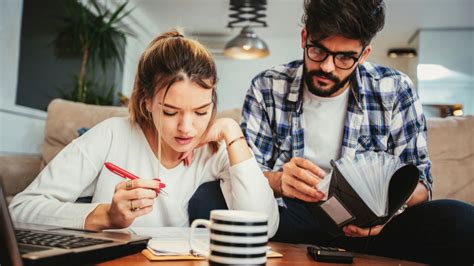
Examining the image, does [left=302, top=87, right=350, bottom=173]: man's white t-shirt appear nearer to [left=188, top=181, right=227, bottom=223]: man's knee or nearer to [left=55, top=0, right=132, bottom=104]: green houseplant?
[left=188, top=181, right=227, bottom=223]: man's knee

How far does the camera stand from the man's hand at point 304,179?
3.30 ft

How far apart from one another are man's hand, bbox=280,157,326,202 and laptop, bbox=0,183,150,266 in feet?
1.21

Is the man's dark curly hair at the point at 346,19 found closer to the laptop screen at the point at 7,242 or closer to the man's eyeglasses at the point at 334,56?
the man's eyeglasses at the point at 334,56

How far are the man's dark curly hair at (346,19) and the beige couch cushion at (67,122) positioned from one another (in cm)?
123

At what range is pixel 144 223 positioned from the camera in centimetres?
129

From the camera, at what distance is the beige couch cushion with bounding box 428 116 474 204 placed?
209 cm

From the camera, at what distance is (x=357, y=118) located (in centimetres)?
151

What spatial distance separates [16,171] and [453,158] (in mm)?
2030

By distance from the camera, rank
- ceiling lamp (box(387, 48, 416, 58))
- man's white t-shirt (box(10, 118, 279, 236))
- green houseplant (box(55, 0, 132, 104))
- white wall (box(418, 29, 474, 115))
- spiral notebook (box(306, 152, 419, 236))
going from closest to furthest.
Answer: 1. spiral notebook (box(306, 152, 419, 236))
2. man's white t-shirt (box(10, 118, 279, 236))
3. green houseplant (box(55, 0, 132, 104))
4. white wall (box(418, 29, 474, 115))
5. ceiling lamp (box(387, 48, 416, 58))

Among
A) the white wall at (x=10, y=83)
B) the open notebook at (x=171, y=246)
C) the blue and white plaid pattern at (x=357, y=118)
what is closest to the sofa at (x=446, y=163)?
the blue and white plaid pattern at (x=357, y=118)

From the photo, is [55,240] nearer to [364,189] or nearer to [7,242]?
[7,242]

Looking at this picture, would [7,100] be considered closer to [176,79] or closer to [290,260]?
[176,79]

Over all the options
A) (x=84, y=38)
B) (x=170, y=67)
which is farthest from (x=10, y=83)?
(x=170, y=67)

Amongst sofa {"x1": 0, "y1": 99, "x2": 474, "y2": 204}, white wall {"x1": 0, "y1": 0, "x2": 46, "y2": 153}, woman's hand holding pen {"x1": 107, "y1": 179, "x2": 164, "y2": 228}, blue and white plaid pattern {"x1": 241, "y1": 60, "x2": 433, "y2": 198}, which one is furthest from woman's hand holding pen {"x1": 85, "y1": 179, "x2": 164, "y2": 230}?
white wall {"x1": 0, "y1": 0, "x2": 46, "y2": 153}
